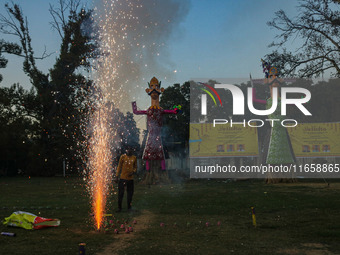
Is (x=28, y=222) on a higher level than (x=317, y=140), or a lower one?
lower

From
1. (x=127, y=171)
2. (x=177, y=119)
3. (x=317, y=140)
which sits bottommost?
(x=127, y=171)

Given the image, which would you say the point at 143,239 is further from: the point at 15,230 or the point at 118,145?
the point at 118,145

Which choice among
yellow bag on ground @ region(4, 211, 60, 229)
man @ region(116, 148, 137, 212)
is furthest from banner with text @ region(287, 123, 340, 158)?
yellow bag on ground @ region(4, 211, 60, 229)

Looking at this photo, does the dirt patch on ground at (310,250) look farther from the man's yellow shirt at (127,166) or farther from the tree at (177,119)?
the tree at (177,119)

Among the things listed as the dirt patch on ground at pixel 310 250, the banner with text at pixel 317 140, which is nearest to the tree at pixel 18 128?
the banner with text at pixel 317 140

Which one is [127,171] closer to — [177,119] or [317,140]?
[317,140]

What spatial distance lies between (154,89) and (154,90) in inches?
4.6

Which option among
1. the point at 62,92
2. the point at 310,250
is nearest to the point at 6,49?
the point at 62,92

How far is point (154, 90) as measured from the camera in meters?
29.1

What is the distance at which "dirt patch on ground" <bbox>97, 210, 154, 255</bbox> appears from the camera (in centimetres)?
796

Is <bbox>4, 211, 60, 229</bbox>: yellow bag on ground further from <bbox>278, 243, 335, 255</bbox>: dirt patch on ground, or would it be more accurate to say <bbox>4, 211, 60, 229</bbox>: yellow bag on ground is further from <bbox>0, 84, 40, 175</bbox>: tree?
<bbox>0, 84, 40, 175</bbox>: tree

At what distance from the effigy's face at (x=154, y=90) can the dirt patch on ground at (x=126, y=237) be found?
17237 millimetres

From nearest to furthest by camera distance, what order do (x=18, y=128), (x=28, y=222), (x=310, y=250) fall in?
(x=310, y=250) < (x=28, y=222) < (x=18, y=128)

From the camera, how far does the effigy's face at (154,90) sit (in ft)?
95.6
